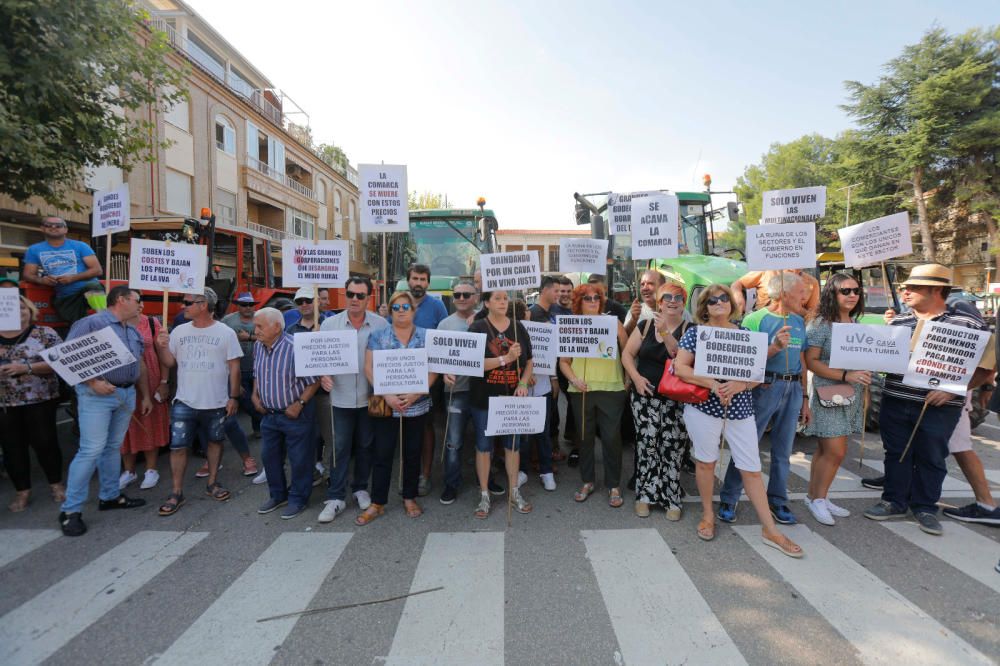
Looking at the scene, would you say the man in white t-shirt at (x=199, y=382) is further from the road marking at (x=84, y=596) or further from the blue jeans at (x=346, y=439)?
the blue jeans at (x=346, y=439)

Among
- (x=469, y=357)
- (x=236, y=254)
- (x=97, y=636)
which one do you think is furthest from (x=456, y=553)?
(x=236, y=254)

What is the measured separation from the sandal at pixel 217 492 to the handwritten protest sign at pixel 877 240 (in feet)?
19.8

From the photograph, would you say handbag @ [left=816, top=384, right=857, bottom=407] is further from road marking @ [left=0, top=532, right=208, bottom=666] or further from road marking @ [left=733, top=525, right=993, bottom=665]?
road marking @ [left=0, top=532, right=208, bottom=666]

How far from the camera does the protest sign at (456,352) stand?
3982 millimetres

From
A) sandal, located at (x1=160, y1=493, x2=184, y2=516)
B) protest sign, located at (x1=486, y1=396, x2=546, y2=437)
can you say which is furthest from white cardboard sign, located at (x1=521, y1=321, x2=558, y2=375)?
sandal, located at (x1=160, y1=493, x2=184, y2=516)

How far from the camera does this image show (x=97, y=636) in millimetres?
2666

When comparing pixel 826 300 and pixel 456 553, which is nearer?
pixel 456 553

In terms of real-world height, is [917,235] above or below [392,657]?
above

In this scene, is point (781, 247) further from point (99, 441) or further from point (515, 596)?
point (99, 441)

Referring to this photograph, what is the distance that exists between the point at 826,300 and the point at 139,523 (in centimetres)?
599

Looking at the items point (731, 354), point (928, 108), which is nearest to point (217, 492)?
point (731, 354)

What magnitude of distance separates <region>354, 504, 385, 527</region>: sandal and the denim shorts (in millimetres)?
1571

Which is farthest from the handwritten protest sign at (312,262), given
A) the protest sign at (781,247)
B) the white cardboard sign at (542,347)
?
the protest sign at (781,247)

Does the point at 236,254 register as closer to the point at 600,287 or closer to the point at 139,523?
the point at 139,523
